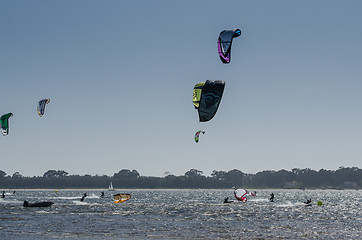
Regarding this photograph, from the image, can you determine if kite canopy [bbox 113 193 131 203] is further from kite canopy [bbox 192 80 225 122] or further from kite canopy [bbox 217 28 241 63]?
kite canopy [bbox 217 28 241 63]

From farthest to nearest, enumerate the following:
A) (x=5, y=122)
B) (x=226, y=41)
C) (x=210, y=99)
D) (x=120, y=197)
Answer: (x=120, y=197) < (x=5, y=122) < (x=210, y=99) < (x=226, y=41)

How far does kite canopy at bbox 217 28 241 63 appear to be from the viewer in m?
23.1

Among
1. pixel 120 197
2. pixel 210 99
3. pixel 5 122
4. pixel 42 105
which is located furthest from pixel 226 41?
pixel 120 197

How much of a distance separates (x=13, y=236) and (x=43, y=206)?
101 ft

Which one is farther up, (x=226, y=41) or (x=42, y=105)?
(x=42, y=105)

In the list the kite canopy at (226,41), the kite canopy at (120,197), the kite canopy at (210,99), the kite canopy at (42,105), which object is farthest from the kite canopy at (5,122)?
the kite canopy at (226,41)

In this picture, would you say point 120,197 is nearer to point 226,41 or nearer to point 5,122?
point 5,122

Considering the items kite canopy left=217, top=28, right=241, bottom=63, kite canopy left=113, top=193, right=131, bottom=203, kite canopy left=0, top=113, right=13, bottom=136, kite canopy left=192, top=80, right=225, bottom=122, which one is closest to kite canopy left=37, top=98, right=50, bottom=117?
kite canopy left=0, top=113, right=13, bottom=136

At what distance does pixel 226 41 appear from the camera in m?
23.5

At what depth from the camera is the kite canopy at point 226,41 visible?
75.8 ft

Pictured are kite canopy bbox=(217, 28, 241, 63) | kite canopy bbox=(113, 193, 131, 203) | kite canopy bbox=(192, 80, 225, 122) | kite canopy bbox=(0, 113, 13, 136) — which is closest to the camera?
kite canopy bbox=(217, 28, 241, 63)

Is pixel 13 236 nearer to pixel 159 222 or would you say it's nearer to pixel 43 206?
pixel 159 222

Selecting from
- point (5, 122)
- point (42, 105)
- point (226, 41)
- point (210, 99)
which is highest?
point (42, 105)

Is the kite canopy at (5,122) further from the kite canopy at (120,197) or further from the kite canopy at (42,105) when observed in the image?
the kite canopy at (120,197)
